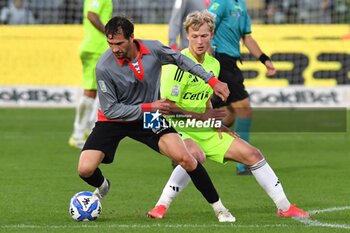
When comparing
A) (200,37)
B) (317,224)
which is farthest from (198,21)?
(317,224)

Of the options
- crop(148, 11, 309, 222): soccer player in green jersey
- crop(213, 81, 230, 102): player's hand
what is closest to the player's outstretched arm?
crop(148, 11, 309, 222): soccer player in green jersey

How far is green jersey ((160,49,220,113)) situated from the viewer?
28.9 ft

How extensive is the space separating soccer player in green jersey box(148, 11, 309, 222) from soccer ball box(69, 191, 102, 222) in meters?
0.48

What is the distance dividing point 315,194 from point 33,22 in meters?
13.5

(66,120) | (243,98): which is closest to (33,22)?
(66,120)

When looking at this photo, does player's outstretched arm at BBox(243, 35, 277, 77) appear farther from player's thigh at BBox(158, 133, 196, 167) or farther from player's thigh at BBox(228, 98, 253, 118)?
player's thigh at BBox(158, 133, 196, 167)

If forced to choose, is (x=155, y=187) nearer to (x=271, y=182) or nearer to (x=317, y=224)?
(x=271, y=182)

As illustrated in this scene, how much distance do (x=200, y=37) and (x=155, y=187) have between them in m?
2.40

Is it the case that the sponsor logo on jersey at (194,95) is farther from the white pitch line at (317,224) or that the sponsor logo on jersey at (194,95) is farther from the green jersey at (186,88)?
the white pitch line at (317,224)

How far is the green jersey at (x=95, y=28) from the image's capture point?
14492 mm

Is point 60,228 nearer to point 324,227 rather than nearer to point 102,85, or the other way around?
point 102,85

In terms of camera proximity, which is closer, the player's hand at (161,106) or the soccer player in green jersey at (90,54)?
the player's hand at (161,106)

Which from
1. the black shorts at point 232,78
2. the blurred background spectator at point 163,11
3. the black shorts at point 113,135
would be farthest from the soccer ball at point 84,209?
the blurred background spectator at point 163,11

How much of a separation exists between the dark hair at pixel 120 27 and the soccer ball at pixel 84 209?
1.43 meters
